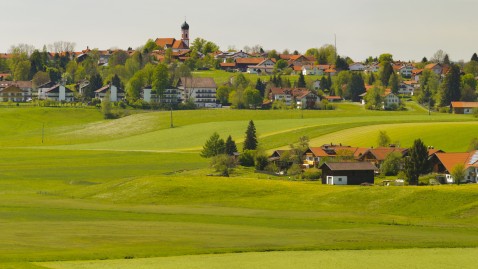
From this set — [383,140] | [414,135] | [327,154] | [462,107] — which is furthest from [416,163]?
[462,107]

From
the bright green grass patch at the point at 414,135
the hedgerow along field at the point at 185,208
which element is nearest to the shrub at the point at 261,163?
the hedgerow along field at the point at 185,208

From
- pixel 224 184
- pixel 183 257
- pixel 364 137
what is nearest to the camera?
pixel 183 257

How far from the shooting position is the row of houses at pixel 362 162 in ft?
302

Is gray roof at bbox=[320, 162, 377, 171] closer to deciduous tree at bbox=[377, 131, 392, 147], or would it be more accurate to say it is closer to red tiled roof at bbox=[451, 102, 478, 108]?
deciduous tree at bbox=[377, 131, 392, 147]

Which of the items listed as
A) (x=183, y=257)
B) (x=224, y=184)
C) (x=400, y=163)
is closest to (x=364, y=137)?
(x=400, y=163)

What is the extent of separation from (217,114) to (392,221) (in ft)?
371

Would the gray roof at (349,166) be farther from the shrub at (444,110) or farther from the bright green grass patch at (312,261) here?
the shrub at (444,110)

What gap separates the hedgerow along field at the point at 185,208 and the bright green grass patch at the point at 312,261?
216cm

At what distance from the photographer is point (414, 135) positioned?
12106 centimetres

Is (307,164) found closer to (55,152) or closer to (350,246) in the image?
(55,152)

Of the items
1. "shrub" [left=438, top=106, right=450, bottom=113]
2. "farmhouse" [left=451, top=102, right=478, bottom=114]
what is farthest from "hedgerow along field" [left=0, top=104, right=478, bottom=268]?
"shrub" [left=438, top=106, right=450, bottom=113]

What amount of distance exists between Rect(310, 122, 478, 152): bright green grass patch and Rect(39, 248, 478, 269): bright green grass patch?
63.9 meters

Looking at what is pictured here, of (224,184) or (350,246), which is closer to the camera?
(350,246)

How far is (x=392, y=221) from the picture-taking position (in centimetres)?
6562
